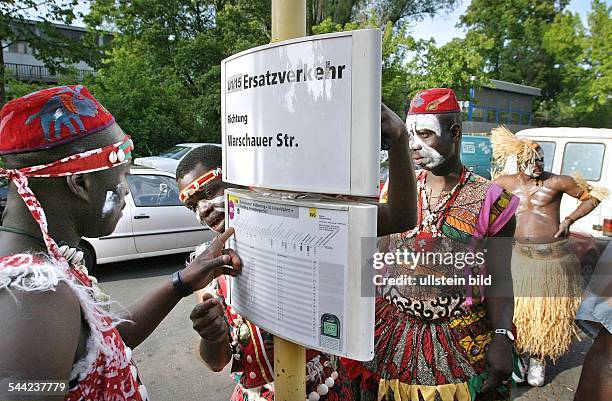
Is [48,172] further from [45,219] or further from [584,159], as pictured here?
[584,159]

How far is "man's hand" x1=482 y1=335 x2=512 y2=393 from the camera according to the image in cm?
204

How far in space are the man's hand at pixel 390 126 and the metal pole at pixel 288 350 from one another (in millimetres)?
309

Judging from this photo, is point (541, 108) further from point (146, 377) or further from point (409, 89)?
point (146, 377)

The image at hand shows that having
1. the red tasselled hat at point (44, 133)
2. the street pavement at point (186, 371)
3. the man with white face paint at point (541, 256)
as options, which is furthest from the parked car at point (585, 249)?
the red tasselled hat at point (44, 133)

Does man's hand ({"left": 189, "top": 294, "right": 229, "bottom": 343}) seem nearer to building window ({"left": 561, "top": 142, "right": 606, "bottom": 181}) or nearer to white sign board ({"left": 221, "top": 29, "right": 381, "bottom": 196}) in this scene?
white sign board ({"left": 221, "top": 29, "right": 381, "bottom": 196})

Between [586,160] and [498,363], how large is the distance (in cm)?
531

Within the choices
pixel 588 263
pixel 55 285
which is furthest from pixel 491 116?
pixel 55 285

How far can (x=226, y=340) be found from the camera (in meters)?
1.66

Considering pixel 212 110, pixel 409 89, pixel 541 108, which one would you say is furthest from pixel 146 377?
pixel 541 108

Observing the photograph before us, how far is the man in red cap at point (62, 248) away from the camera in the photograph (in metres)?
1.03

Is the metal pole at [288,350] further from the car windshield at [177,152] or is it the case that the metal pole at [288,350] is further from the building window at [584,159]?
the car windshield at [177,152]

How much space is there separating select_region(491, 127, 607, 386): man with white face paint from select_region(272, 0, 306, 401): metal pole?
355cm

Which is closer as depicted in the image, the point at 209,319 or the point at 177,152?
the point at 209,319

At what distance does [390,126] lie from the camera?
1.23 m
